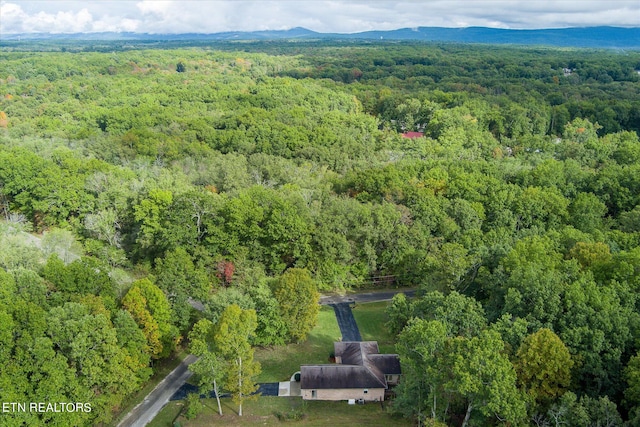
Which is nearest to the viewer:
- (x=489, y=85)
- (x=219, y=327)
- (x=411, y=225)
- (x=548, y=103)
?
(x=219, y=327)

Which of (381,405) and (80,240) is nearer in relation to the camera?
(381,405)

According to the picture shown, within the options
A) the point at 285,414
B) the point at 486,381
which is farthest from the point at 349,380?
the point at 486,381

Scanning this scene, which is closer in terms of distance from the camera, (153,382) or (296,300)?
(153,382)

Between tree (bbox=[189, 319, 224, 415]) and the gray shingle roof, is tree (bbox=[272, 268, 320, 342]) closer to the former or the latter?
the gray shingle roof

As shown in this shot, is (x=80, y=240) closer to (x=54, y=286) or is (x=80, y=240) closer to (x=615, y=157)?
(x=54, y=286)

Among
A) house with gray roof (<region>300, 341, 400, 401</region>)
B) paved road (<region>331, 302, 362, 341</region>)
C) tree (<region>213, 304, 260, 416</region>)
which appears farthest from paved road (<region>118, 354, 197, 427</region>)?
paved road (<region>331, 302, 362, 341</region>)

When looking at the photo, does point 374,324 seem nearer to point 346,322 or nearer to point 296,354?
point 346,322

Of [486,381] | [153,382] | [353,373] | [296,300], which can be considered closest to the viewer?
[486,381]

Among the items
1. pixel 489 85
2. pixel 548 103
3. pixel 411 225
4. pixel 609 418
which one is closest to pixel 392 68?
pixel 489 85
